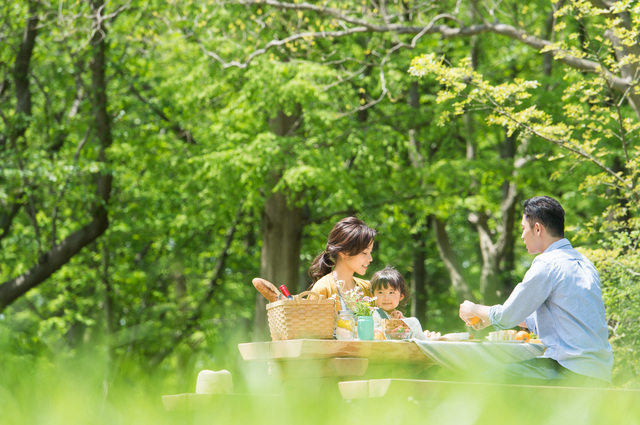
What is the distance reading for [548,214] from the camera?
13.2 feet

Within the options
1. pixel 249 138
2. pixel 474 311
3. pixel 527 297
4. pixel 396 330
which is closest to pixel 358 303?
pixel 396 330

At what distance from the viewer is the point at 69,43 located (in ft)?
42.3

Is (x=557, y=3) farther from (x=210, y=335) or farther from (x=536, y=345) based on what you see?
(x=210, y=335)

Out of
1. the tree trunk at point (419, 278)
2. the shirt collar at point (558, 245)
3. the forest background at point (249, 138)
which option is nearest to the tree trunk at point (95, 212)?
the forest background at point (249, 138)

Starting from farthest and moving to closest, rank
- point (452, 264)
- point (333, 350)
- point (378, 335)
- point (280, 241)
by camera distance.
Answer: point (452, 264) < point (280, 241) < point (378, 335) < point (333, 350)

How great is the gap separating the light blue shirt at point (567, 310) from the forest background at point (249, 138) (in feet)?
18.4

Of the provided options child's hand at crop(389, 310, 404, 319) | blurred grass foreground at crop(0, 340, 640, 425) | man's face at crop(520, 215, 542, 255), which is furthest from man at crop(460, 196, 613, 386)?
blurred grass foreground at crop(0, 340, 640, 425)

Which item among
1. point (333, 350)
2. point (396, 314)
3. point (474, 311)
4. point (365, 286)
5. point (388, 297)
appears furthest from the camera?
point (365, 286)

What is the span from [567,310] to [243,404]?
10.7ft

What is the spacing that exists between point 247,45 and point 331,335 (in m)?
9.19

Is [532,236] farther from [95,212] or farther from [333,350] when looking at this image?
[95,212]

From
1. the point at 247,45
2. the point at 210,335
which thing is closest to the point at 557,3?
the point at 247,45

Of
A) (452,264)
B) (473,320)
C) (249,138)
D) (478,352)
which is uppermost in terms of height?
(249,138)

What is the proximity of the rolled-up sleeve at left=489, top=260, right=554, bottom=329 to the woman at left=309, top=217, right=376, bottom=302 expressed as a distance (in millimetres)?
1181
